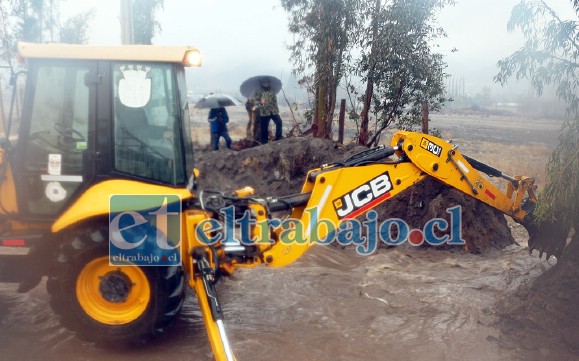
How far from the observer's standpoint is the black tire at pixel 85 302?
15.8ft

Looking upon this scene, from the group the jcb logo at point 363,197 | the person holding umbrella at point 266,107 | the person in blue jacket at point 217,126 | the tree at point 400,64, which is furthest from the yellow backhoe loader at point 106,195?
the person in blue jacket at point 217,126

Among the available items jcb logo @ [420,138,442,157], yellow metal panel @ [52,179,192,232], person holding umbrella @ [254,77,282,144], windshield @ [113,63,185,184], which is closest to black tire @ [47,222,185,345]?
yellow metal panel @ [52,179,192,232]

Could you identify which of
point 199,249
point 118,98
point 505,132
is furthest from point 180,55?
point 505,132

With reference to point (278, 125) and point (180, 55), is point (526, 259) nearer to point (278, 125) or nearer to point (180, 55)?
point (180, 55)

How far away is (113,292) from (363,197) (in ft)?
7.50

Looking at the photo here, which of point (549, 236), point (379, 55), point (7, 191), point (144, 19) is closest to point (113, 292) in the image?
point (7, 191)

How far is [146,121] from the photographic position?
4977 millimetres

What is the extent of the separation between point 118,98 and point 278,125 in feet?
28.9

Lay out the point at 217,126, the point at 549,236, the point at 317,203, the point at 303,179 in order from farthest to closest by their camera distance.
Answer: the point at 217,126
the point at 303,179
the point at 549,236
the point at 317,203

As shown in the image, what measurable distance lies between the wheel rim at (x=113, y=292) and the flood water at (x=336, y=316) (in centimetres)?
30

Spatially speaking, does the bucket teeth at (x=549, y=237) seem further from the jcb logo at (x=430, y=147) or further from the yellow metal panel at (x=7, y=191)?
the yellow metal panel at (x=7, y=191)

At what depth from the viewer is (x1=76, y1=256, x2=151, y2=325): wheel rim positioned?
491 cm

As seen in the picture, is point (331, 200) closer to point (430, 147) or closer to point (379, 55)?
point (430, 147)

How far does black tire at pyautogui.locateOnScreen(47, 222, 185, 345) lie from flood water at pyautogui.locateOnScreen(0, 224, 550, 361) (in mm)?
200
